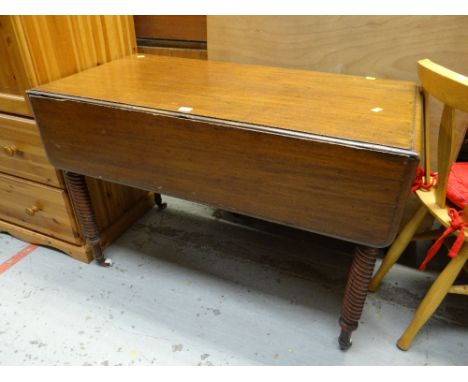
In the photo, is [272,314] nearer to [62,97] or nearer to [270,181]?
[270,181]

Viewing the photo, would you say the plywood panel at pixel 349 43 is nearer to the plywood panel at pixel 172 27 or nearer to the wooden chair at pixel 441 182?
the plywood panel at pixel 172 27

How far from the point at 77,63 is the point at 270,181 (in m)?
0.80

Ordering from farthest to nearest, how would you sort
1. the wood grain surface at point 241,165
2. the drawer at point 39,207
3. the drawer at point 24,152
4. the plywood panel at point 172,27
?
the plywood panel at point 172,27
the drawer at point 39,207
the drawer at point 24,152
the wood grain surface at point 241,165

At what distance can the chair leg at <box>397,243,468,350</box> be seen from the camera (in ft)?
3.24

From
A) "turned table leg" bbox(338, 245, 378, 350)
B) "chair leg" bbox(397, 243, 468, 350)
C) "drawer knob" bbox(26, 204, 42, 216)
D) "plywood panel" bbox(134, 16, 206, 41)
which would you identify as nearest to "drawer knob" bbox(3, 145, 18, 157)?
"drawer knob" bbox(26, 204, 42, 216)

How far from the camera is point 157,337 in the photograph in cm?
117

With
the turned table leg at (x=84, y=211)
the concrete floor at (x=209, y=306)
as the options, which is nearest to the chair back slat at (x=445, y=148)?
the concrete floor at (x=209, y=306)

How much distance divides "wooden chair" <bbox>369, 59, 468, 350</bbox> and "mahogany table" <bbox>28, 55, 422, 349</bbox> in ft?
0.23

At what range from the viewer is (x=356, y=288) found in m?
0.98

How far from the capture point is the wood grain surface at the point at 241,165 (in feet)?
2.58

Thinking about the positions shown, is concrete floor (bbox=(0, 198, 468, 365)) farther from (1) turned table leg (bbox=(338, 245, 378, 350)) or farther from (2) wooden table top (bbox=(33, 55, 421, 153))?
(2) wooden table top (bbox=(33, 55, 421, 153))

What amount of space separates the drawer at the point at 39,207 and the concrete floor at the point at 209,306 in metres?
0.11

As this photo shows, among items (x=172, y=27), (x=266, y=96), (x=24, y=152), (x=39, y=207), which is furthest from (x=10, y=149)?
(x=266, y=96)
